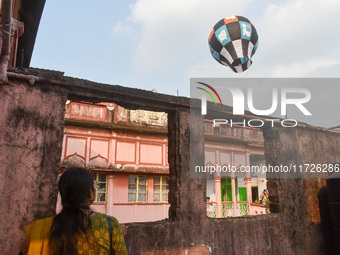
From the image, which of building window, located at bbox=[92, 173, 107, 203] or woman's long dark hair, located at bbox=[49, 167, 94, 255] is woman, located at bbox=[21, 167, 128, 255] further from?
building window, located at bbox=[92, 173, 107, 203]

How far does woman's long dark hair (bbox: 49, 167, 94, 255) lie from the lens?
164cm

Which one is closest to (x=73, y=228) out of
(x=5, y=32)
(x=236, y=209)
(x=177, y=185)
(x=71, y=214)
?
(x=71, y=214)

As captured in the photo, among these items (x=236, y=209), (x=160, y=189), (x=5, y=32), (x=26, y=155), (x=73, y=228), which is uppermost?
(x=5, y=32)

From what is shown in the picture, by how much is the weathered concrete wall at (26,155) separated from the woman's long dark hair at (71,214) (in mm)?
1688

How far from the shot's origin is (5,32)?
9.53 feet

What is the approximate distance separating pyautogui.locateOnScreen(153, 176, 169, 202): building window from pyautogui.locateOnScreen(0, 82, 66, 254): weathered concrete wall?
1064 centimetres

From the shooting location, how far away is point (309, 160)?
551cm

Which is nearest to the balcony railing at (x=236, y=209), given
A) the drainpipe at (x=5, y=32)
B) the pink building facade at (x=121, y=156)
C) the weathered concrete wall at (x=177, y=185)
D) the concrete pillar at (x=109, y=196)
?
the pink building facade at (x=121, y=156)

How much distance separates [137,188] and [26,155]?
1039cm

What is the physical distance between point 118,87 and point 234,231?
2.79 metres

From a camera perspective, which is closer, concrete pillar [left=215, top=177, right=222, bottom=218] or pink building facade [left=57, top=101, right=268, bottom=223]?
pink building facade [left=57, top=101, right=268, bottom=223]

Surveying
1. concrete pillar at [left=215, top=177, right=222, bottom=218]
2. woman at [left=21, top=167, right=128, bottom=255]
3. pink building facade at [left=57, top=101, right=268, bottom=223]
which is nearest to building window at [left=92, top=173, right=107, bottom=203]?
pink building facade at [left=57, top=101, right=268, bottom=223]

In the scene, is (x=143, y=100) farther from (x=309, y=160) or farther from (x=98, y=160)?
(x=98, y=160)

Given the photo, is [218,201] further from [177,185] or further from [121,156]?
[177,185]
